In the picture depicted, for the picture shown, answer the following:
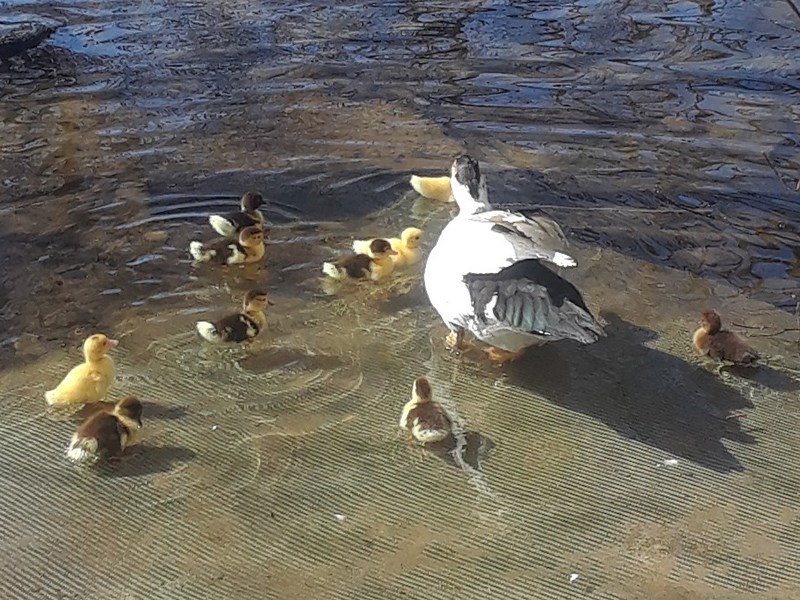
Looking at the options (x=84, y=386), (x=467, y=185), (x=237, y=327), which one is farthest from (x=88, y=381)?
(x=467, y=185)

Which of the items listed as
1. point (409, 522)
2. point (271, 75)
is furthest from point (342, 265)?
point (271, 75)

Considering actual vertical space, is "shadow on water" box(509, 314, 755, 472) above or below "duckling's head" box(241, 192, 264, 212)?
below

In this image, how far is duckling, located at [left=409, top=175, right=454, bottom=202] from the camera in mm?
5793

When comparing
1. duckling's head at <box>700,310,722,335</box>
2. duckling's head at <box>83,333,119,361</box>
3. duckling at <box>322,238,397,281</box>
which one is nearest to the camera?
duckling's head at <box>83,333,119,361</box>

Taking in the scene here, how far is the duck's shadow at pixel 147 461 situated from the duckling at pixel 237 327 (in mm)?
656

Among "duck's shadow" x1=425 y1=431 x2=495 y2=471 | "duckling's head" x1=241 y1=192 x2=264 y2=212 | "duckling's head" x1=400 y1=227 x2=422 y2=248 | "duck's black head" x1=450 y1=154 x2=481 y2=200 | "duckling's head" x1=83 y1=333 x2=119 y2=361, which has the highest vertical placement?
"duck's black head" x1=450 y1=154 x2=481 y2=200

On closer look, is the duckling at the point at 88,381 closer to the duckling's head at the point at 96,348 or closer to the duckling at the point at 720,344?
the duckling's head at the point at 96,348

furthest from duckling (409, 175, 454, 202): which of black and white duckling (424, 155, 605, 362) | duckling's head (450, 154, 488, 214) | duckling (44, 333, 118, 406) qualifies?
duckling (44, 333, 118, 406)

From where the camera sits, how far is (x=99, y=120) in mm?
6938

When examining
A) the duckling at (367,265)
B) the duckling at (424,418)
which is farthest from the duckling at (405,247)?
the duckling at (424,418)

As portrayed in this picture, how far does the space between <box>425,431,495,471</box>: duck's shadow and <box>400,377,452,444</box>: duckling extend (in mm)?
31

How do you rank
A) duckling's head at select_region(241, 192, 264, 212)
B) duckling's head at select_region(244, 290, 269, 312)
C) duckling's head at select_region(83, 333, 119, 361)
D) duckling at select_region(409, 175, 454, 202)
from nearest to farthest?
duckling's head at select_region(83, 333, 119, 361) < duckling's head at select_region(244, 290, 269, 312) < duckling's head at select_region(241, 192, 264, 212) < duckling at select_region(409, 175, 454, 202)

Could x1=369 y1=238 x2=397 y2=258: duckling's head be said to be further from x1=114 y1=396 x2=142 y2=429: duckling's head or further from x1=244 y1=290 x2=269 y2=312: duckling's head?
x1=114 y1=396 x2=142 y2=429: duckling's head

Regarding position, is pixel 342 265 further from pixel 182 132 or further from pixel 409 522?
pixel 182 132
